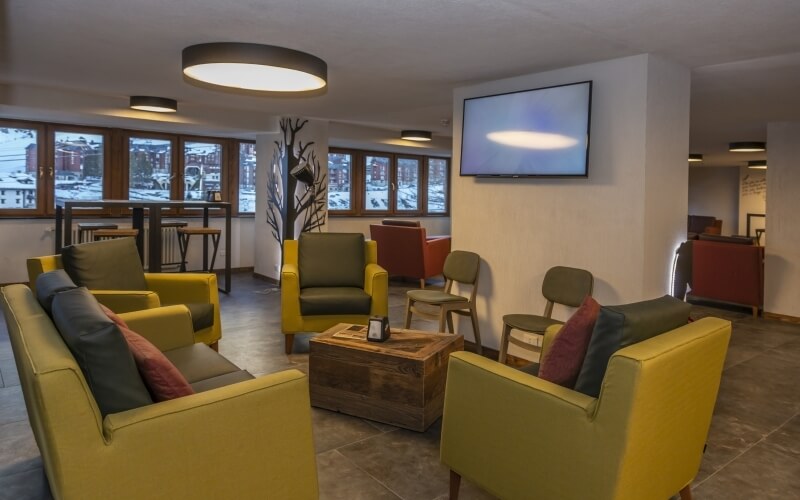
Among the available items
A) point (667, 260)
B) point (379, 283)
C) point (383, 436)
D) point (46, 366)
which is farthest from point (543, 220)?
point (46, 366)

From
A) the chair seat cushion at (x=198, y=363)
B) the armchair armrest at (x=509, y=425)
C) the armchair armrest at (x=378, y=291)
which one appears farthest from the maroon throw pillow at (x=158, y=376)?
the armchair armrest at (x=378, y=291)

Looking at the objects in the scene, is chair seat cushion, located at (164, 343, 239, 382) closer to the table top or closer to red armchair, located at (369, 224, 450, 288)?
the table top

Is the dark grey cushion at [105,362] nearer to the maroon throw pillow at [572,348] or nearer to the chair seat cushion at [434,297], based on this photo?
the maroon throw pillow at [572,348]

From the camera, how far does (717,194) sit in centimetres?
1388

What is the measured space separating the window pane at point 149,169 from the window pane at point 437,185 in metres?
5.32

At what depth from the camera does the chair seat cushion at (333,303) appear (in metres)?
4.62

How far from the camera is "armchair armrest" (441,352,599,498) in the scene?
77.5 inches

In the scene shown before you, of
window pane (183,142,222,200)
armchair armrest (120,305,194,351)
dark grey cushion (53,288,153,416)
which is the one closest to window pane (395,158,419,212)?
window pane (183,142,222,200)

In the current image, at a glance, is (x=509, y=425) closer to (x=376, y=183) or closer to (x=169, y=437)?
(x=169, y=437)

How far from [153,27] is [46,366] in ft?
8.63

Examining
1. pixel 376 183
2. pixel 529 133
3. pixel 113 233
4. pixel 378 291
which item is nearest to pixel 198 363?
pixel 378 291

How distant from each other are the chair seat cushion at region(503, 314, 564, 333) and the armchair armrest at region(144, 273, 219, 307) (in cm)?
219

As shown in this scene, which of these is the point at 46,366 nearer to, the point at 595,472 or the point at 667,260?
the point at 595,472

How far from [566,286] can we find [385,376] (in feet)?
5.51
